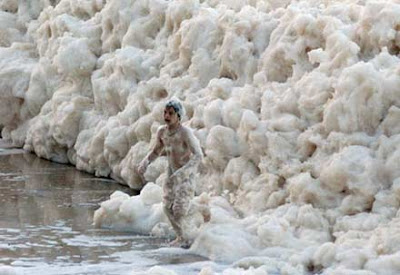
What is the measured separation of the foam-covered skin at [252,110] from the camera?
29.7 ft

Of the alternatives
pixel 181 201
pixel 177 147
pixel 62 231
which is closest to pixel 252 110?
pixel 177 147

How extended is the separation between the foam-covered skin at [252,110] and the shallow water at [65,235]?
29 cm

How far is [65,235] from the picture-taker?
9867mm

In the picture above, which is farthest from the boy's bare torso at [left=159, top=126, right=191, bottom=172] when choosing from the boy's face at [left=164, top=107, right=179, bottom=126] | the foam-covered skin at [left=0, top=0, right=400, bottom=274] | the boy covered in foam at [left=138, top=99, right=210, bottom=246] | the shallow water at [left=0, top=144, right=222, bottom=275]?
the shallow water at [left=0, top=144, right=222, bottom=275]

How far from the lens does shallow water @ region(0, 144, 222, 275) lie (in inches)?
345

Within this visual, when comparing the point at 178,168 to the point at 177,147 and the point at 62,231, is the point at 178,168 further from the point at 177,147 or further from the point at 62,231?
the point at 62,231

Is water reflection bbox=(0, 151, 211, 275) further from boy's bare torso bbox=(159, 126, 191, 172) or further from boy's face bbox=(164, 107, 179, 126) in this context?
boy's face bbox=(164, 107, 179, 126)

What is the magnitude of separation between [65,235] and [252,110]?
211 cm

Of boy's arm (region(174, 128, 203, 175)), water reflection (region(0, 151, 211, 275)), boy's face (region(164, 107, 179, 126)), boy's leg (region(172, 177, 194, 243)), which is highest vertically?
boy's face (region(164, 107, 179, 126))

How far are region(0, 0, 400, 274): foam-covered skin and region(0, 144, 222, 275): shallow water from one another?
29 cm

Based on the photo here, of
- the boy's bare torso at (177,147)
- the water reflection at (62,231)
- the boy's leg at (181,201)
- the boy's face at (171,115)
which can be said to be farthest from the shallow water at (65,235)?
the boy's face at (171,115)

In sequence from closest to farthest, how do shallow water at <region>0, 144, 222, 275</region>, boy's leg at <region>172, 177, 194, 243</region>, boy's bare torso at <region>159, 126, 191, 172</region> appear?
shallow water at <region>0, 144, 222, 275</region>, boy's leg at <region>172, 177, 194, 243</region>, boy's bare torso at <region>159, 126, 191, 172</region>

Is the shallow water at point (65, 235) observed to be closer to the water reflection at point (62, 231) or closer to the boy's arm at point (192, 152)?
the water reflection at point (62, 231)

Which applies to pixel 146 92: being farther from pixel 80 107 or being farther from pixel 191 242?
pixel 191 242
